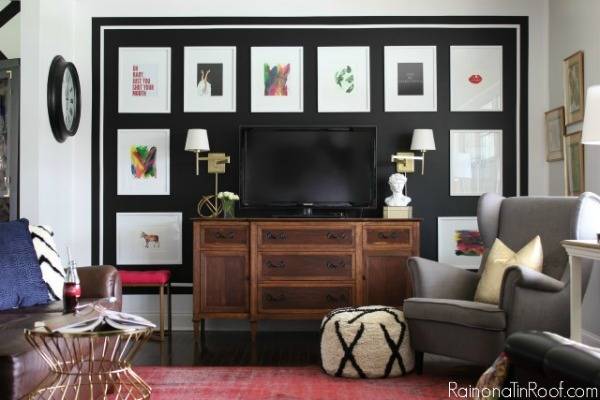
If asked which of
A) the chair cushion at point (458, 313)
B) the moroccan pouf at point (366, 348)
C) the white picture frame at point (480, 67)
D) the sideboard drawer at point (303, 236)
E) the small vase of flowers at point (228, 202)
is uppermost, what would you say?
the white picture frame at point (480, 67)

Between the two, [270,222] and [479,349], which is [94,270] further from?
[479,349]

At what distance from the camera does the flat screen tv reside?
5.04 meters

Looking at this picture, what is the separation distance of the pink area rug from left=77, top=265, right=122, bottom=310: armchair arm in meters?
0.55

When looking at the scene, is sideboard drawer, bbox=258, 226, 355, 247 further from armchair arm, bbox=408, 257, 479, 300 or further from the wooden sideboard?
armchair arm, bbox=408, 257, 479, 300

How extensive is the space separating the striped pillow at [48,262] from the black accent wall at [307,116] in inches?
67.8

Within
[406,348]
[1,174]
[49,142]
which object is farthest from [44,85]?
[406,348]

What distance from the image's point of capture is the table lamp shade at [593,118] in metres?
3.02

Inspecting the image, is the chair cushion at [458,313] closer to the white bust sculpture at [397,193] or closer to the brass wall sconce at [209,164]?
the white bust sculpture at [397,193]

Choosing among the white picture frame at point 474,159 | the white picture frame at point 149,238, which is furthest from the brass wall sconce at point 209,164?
the white picture frame at point 474,159

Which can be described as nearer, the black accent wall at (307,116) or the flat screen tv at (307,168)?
the flat screen tv at (307,168)

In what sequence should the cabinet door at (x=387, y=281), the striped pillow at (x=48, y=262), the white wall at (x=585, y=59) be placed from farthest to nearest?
1. the cabinet door at (x=387, y=281)
2. the white wall at (x=585, y=59)
3. the striped pillow at (x=48, y=262)

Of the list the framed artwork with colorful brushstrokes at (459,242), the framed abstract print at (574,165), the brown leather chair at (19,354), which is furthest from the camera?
the framed artwork with colorful brushstrokes at (459,242)

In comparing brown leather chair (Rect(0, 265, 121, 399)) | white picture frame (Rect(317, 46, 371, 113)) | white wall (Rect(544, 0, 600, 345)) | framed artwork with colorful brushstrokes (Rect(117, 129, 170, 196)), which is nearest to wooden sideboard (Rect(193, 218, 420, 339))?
framed artwork with colorful brushstrokes (Rect(117, 129, 170, 196))

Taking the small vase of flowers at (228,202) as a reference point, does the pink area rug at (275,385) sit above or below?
below
